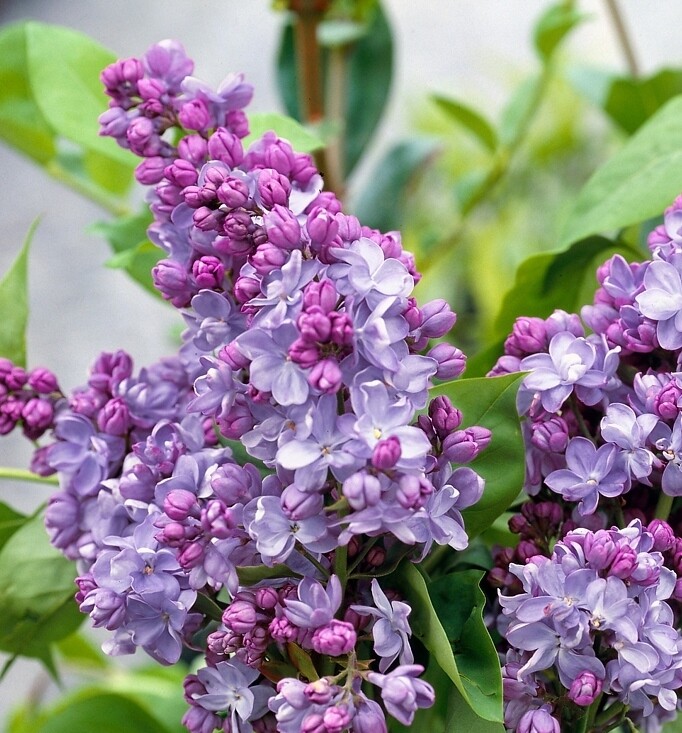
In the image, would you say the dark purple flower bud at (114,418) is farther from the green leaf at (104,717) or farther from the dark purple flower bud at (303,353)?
the green leaf at (104,717)

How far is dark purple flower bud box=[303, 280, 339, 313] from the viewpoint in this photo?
0.27 m

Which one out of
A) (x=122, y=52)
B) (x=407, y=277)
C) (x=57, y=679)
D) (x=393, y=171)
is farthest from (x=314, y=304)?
(x=122, y=52)

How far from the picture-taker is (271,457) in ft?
0.97

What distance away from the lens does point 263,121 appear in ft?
1.40

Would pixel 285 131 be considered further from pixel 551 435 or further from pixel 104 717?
pixel 104 717

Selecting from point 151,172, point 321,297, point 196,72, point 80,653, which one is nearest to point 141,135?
point 151,172

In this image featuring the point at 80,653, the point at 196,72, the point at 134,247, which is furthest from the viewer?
the point at 196,72

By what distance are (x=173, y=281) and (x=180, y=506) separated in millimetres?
76

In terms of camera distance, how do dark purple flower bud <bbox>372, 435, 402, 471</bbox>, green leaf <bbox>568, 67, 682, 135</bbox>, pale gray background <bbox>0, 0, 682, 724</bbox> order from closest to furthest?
dark purple flower bud <bbox>372, 435, 402, 471</bbox> → green leaf <bbox>568, 67, 682, 135</bbox> → pale gray background <bbox>0, 0, 682, 724</bbox>

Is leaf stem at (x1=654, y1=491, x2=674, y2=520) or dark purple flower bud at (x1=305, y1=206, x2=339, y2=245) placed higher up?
dark purple flower bud at (x1=305, y1=206, x2=339, y2=245)

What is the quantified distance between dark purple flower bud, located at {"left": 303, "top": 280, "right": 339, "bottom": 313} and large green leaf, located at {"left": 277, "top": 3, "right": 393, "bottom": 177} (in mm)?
538

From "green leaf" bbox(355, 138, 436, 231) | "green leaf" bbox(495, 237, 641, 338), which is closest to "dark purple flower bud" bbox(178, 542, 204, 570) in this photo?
"green leaf" bbox(495, 237, 641, 338)

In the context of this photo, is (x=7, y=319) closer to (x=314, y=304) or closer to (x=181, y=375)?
(x=181, y=375)

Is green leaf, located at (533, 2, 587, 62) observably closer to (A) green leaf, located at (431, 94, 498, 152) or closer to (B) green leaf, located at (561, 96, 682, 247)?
(A) green leaf, located at (431, 94, 498, 152)
